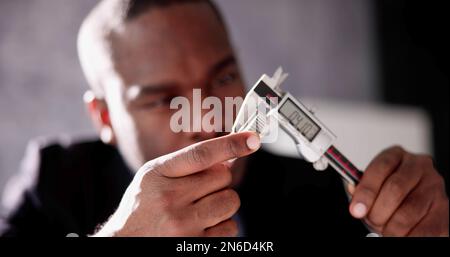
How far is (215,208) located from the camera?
51 cm

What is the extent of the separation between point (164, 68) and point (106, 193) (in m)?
0.34

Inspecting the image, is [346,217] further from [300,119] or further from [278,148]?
[278,148]

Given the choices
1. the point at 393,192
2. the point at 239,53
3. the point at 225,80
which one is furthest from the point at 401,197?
the point at 239,53

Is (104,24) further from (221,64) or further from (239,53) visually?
(239,53)

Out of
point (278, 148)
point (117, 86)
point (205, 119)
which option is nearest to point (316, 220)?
point (205, 119)

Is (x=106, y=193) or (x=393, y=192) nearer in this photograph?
(x=393, y=192)

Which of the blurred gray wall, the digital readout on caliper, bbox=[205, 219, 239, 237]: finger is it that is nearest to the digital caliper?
the digital readout on caliper

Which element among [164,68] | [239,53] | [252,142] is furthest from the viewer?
[239,53]

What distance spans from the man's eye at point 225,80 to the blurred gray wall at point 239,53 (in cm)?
62

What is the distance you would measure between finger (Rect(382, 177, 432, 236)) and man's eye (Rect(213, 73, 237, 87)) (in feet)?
1.19

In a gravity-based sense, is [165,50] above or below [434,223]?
above

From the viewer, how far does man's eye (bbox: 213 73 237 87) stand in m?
0.83

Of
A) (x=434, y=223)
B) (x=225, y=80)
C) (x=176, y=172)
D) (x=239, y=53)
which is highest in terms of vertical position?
(x=239, y=53)
